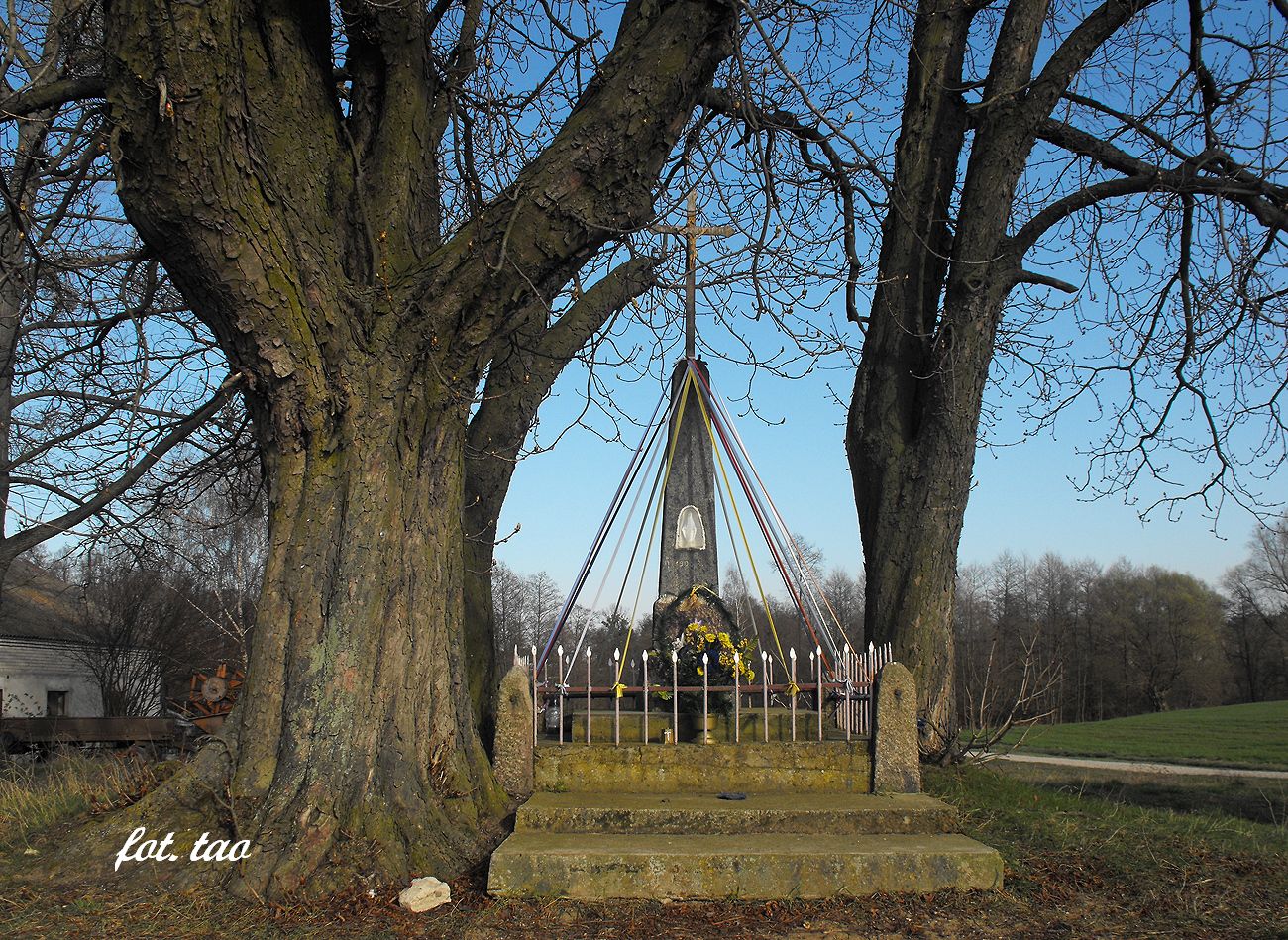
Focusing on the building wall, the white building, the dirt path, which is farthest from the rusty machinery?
the dirt path

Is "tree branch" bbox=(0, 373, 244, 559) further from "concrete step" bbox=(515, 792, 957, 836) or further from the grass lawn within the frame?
"concrete step" bbox=(515, 792, 957, 836)

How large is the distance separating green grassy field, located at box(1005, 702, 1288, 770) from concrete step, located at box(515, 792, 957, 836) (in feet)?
39.7

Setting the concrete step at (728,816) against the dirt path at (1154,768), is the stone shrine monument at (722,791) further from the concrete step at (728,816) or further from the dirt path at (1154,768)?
the dirt path at (1154,768)

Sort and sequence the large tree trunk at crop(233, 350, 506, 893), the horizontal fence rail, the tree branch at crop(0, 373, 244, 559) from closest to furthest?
the large tree trunk at crop(233, 350, 506, 893) < the horizontal fence rail < the tree branch at crop(0, 373, 244, 559)

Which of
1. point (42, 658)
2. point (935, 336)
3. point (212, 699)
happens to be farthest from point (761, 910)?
point (42, 658)

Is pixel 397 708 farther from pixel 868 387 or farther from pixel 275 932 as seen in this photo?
pixel 868 387

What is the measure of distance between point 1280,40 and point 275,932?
1030 cm

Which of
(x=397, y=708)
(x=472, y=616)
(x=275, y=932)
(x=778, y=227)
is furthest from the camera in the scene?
(x=472, y=616)

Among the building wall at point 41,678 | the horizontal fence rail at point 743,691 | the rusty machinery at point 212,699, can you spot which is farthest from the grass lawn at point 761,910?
the building wall at point 41,678

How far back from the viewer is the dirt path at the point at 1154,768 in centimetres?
1628

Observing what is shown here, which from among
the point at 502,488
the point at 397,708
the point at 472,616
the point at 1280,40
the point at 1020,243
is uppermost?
the point at 1280,40

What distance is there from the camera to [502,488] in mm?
8164

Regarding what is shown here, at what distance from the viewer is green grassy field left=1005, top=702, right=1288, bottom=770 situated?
2034 centimetres

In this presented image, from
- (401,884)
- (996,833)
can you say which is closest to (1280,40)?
(996,833)
